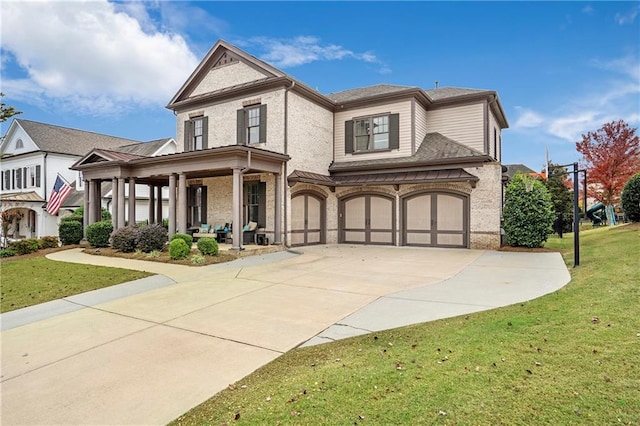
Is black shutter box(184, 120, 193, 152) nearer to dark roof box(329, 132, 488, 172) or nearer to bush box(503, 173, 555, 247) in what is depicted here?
dark roof box(329, 132, 488, 172)

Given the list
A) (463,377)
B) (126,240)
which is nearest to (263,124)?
(126,240)

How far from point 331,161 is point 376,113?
324 centimetres

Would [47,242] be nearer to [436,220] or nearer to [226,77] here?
[226,77]

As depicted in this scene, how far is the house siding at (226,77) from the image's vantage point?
17.0 meters

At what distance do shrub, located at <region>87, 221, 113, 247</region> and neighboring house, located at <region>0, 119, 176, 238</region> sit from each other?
12.4m

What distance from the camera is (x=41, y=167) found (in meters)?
29.6

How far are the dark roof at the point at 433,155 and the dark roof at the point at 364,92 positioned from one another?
2863mm

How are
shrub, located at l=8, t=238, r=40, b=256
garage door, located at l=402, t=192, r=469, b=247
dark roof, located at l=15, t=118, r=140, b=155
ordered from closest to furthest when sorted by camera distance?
shrub, located at l=8, t=238, r=40, b=256 → garage door, located at l=402, t=192, r=469, b=247 → dark roof, located at l=15, t=118, r=140, b=155

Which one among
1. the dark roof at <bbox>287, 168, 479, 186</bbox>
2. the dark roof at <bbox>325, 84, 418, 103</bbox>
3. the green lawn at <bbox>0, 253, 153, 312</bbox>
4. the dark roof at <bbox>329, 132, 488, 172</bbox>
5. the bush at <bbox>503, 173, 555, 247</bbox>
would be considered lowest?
the green lawn at <bbox>0, 253, 153, 312</bbox>

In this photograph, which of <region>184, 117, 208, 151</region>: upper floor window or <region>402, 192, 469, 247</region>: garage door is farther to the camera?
<region>184, 117, 208, 151</region>: upper floor window

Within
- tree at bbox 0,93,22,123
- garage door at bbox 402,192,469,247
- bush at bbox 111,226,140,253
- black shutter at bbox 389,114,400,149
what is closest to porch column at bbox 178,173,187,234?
bush at bbox 111,226,140,253

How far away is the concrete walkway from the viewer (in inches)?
144

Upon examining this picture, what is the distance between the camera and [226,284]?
28.7ft

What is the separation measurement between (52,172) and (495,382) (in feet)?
117
